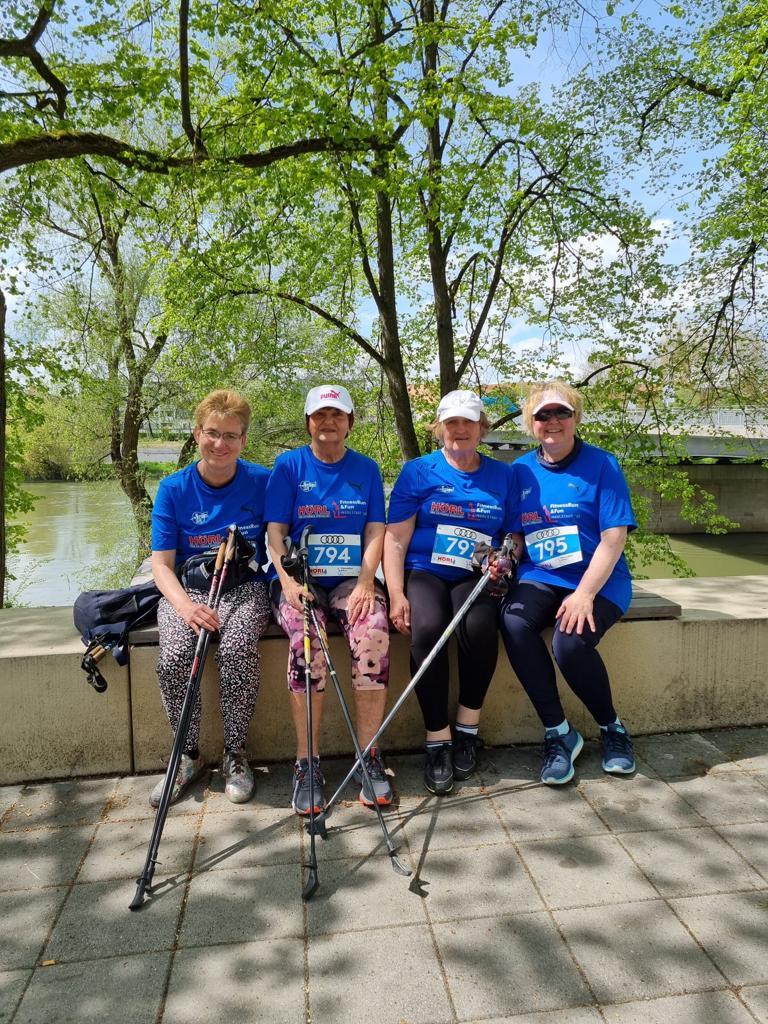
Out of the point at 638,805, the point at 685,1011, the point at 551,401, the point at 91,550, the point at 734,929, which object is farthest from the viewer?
the point at 91,550

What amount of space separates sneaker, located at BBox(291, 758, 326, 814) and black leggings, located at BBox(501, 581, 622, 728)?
3.02ft

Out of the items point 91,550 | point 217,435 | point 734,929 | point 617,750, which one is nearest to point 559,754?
point 617,750

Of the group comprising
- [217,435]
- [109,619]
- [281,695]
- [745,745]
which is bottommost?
[745,745]

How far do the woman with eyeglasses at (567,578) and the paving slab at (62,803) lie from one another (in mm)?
1756

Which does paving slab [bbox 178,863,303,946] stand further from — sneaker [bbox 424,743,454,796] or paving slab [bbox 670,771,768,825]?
paving slab [bbox 670,771,768,825]

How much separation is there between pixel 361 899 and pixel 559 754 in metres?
1.10

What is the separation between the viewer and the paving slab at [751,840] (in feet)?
7.63

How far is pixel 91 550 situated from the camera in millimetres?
18578

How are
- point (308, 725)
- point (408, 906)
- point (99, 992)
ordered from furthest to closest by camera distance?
point (308, 725), point (408, 906), point (99, 992)

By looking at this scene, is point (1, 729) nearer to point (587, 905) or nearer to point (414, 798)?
point (414, 798)

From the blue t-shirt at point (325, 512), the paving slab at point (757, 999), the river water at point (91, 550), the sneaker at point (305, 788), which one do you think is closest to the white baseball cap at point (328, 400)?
the blue t-shirt at point (325, 512)

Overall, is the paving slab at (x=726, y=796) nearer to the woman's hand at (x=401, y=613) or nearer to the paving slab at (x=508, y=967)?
the paving slab at (x=508, y=967)

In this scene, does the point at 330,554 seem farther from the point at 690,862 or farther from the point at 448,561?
the point at 690,862

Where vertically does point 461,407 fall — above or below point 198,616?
above
